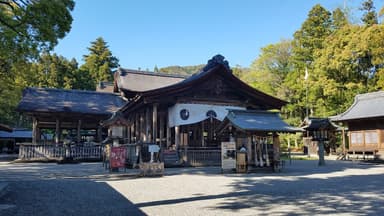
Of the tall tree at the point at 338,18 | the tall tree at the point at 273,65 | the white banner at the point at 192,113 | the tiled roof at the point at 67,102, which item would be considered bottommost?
the white banner at the point at 192,113

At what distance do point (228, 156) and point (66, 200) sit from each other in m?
7.14

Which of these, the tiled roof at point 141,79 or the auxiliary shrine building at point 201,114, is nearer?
the auxiliary shrine building at point 201,114

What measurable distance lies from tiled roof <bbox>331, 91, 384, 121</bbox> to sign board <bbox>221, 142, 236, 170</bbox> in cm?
1297

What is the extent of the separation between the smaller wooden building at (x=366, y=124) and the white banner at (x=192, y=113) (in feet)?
36.9

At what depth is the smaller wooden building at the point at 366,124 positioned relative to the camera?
21.1m

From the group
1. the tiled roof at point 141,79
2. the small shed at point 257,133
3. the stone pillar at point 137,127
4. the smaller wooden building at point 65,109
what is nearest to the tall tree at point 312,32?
the tiled roof at point 141,79

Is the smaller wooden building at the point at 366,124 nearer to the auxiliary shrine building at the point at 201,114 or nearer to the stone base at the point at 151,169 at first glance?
the auxiliary shrine building at the point at 201,114

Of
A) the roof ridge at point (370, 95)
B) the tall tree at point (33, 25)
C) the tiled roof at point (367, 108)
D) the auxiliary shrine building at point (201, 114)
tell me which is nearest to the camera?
the tall tree at point (33, 25)

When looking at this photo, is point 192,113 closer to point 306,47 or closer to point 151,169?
Answer: point 151,169

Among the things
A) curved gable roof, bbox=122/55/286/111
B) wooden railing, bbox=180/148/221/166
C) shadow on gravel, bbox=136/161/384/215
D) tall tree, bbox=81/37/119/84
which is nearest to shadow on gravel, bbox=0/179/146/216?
shadow on gravel, bbox=136/161/384/215

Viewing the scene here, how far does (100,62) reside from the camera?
49.7 m

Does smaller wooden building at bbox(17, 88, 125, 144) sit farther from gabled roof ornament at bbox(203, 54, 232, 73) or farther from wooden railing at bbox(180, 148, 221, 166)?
Result: wooden railing at bbox(180, 148, 221, 166)

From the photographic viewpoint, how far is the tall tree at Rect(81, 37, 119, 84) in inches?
1853

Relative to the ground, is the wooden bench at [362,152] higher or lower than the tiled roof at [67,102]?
lower
